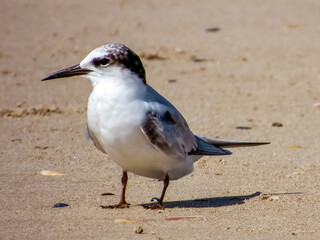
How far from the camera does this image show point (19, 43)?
9.88m

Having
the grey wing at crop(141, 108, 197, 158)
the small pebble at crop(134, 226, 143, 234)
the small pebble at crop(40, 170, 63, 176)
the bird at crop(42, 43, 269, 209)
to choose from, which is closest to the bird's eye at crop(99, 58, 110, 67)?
the bird at crop(42, 43, 269, 209)

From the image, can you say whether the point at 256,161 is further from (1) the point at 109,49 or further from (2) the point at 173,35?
(2) the point at 173,35

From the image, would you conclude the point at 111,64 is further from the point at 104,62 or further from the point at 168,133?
the point at 168,133

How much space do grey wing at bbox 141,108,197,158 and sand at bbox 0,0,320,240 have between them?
1.18ft

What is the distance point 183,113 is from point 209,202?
7.96ft

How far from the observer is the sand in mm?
4547

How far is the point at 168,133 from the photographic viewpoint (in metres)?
4.76

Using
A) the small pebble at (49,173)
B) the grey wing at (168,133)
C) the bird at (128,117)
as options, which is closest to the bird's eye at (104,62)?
the bird at (128,117)

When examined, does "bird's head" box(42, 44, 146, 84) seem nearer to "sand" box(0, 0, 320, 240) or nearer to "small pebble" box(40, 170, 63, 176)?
"sand" box(0, 0, 320, 240)

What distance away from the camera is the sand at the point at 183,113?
14.9 ft

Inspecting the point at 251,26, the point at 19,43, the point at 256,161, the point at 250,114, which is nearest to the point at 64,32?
the point at 19,43

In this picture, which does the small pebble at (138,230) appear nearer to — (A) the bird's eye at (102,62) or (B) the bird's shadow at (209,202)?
(B) the bird's shadow at (209,202)

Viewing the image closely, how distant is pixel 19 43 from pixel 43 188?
4978 millimetres

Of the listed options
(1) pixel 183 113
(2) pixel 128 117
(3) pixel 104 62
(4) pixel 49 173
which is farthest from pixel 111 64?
(1) pixel 183 113
